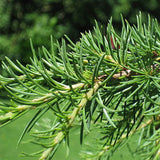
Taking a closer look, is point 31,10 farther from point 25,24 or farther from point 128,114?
→ point 128,114

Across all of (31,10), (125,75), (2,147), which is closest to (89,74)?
(125,75)

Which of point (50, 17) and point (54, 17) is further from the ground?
point (50, 17)

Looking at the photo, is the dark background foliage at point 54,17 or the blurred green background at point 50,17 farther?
the dark background foliage at point 54,17

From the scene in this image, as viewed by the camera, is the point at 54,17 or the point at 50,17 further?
the point at 50,17

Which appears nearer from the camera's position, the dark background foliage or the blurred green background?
the blurred green background
